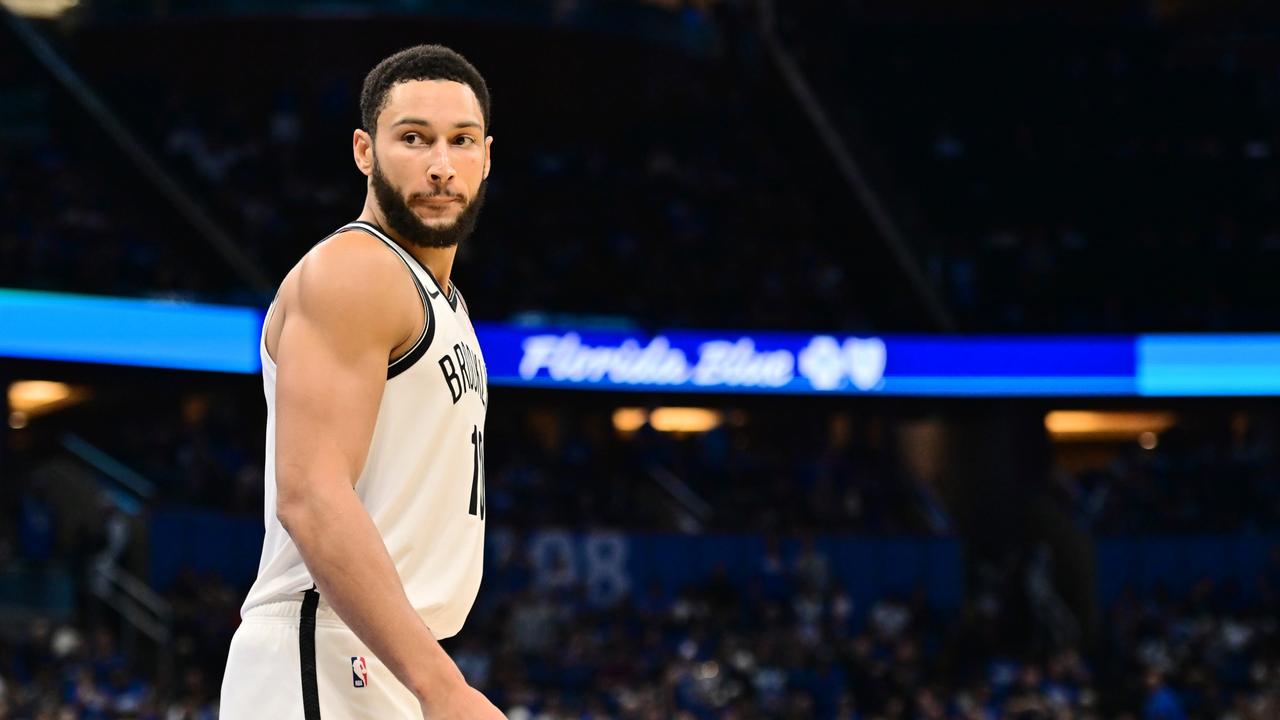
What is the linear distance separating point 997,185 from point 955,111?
1562 mm

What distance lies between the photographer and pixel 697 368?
22.3 meters

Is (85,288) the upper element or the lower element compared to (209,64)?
lower

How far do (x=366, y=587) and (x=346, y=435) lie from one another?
252 mm

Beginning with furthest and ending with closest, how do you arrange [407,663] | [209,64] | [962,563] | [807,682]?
[209,64] < [962,563] < [807,682] < [407,663]

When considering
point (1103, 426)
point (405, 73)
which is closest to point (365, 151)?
point (405, 73)

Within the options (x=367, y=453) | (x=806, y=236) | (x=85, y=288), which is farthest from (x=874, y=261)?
(x=367, y=453)

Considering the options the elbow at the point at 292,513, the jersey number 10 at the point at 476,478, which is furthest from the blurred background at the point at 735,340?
the elbow at the point at 292,513

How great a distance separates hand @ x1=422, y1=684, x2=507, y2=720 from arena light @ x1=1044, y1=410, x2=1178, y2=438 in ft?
87.0

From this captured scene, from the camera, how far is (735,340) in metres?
22.4

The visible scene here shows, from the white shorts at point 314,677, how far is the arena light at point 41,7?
23118 mm

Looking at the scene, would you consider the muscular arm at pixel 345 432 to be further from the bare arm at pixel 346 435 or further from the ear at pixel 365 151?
the ear at pixel 365 151

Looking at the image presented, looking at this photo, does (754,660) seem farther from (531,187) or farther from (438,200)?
(438,200)

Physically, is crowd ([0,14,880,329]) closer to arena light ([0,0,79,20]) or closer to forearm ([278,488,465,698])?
arena light ([0,0,79,20])

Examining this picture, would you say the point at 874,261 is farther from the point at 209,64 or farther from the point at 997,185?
the point at 209,64
